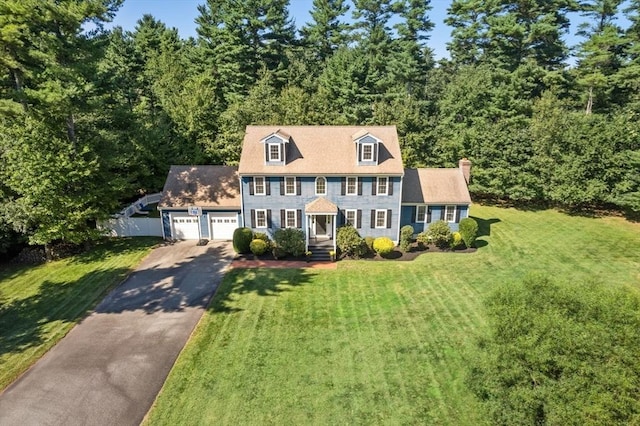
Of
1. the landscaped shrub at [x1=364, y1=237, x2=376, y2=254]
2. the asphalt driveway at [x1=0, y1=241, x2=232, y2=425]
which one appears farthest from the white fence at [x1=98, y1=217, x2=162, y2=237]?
the landscaped shrub at [x1=364, y1=237, x2=376, y2=254]

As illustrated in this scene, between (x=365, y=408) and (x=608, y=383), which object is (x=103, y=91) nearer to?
(x=365, y=408)

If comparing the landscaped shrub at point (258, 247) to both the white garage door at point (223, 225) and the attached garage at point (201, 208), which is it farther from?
the white garage door at point (223, 225)

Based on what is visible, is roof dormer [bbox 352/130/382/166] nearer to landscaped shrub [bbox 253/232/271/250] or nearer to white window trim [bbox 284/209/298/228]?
white window trim [bbox 284/209/298/228]

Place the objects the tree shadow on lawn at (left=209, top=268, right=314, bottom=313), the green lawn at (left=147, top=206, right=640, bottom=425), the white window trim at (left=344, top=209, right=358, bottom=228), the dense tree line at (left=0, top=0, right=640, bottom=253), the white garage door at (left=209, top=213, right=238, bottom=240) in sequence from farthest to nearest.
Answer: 1. the white garage door at (left=209, top=213, right=238, bottom=240)
2. the white window trim at (left=344, top=209, right=358, bottom=228)
3. the dense tree line at (left=0, top=0, right=640, bottom=253)
4. the tree shadow on lawn at (left=209, top=268, right=314, bottom=313)
5. the green lawn at (left=147, top=206, right=640, bottom=425)

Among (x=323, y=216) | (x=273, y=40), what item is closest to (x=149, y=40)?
(x=273, y=40)

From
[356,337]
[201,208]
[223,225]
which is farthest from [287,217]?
[356,337]
